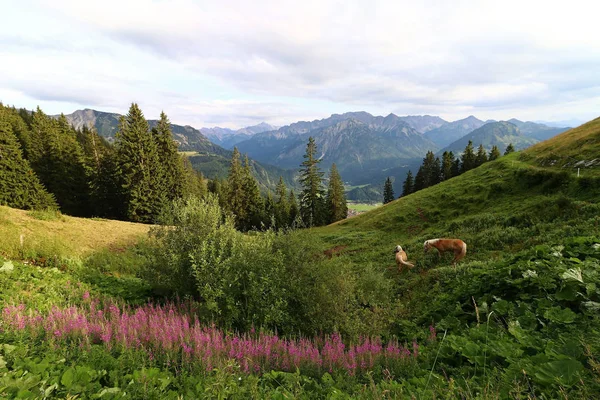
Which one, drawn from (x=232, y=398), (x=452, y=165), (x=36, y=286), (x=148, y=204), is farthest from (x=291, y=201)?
(x=232, y=398)

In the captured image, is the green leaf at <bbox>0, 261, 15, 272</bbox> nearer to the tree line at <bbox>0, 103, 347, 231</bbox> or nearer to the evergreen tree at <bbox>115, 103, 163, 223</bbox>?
the tree line at <bbox>0, 103, 347, 231</bbox>

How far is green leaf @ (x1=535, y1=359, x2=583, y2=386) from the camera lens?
9.83ft

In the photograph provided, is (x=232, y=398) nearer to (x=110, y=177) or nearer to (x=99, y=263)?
(x=99, y=263)

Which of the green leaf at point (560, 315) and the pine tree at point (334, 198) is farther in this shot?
the pine tree at point (334, 198)

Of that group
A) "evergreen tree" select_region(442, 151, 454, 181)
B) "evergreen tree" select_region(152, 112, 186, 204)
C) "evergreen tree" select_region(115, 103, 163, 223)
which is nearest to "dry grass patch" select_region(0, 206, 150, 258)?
"evergreen tree" select_region(115, 103, 163, 223)

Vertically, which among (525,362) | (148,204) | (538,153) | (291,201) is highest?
(538,153)

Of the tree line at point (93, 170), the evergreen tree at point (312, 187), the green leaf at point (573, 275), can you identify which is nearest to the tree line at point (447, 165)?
the evergreen tree at point (312, 187)

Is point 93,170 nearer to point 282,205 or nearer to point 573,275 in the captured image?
point 282,205

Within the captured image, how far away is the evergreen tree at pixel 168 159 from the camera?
4494cm

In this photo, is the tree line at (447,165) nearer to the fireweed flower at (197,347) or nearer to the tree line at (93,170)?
the tree line at (93,170)

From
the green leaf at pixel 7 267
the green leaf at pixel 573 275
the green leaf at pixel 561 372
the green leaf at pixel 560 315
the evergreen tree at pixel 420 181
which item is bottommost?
the evergreen tree at pixel 420 181

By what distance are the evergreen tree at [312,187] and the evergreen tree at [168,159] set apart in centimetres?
2258

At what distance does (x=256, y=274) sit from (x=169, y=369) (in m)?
3.29

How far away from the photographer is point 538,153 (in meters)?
34.0
